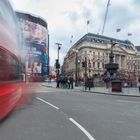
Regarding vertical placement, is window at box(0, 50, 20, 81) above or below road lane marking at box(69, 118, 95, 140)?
above

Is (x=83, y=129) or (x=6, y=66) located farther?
(x=6, y=66)

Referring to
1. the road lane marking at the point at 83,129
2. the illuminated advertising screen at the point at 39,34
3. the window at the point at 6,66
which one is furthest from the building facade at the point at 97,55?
the window at the point at 6,66

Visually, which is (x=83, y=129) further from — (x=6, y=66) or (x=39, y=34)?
(x=39, y=34)

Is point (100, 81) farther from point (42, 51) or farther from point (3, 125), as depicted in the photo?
point (3, 125)

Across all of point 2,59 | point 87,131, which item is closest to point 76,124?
point 87,131

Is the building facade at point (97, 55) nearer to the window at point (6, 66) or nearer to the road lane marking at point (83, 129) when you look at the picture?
the road lane marking at point (83, 129)

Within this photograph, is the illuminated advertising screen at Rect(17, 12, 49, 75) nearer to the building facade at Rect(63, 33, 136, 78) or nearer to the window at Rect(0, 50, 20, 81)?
the building facade at Rect(63, 33, 136, 78)

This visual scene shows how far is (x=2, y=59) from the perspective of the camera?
→ 34.2ft

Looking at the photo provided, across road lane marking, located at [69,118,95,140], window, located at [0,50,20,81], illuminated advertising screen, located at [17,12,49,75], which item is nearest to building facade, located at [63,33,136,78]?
illuminated advertising screen, located at [17,12,49,75]

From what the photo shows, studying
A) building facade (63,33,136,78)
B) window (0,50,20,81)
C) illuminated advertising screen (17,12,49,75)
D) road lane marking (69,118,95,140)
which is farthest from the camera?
building facade (63,33,136,78)

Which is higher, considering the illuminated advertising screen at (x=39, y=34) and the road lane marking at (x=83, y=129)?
the illuminated advertising screen at (x=39, y=34)

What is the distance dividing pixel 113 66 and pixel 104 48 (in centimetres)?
9934

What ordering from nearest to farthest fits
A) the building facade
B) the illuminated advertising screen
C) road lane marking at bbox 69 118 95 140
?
road lane marking at bbox 69 118 95 140
the illuminated advertising screen
the building facade

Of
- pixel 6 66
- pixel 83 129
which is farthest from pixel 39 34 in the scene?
pixel 83 129
